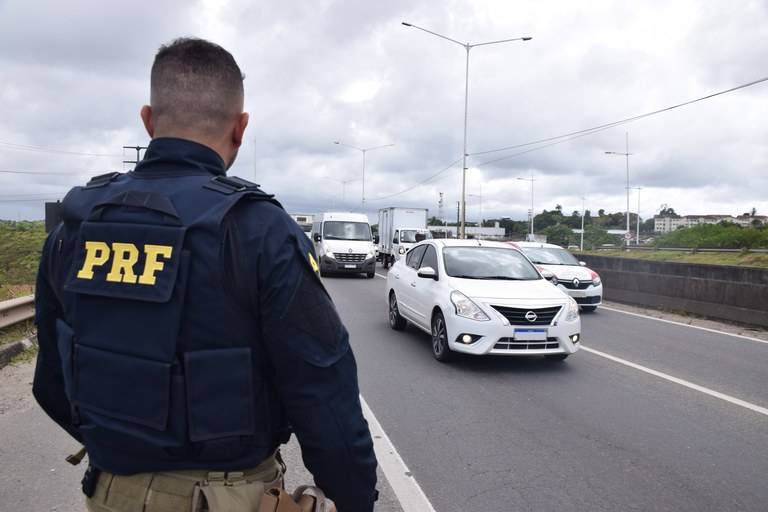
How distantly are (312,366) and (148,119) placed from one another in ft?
3.02

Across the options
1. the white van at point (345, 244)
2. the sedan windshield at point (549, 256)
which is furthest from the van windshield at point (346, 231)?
the sedan windshield at point (549, 256)

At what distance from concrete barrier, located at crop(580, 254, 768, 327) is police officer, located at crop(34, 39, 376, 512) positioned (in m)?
12.9

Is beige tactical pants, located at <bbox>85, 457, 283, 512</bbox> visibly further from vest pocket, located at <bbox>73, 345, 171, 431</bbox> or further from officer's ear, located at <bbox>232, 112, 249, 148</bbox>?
officer's ear, located at <bbox>232, 112, 249, 148</bbox>

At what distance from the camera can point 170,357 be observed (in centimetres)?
148

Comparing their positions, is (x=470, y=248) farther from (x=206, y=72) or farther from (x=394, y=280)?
(x=206, y=72)

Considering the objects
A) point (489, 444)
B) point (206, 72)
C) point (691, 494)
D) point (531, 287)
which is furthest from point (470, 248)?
point (206, 72)

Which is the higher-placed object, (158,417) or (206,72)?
(206,72)

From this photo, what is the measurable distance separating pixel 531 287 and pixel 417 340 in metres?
2.31

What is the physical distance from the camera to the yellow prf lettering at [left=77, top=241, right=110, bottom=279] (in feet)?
5.21

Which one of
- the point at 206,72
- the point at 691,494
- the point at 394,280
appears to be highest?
the point at 206,72

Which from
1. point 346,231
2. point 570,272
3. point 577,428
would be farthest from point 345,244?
point 577,428

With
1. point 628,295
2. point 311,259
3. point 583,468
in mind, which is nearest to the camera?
point 311,259

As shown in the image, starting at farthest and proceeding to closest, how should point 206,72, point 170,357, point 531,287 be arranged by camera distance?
point 531,287
point 206,72
point 170,357

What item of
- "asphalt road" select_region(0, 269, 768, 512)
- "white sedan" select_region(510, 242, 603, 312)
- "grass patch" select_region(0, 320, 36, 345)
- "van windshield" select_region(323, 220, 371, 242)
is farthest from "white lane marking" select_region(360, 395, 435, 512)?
"van windshield" select_region(323, 220, 371, 242)
